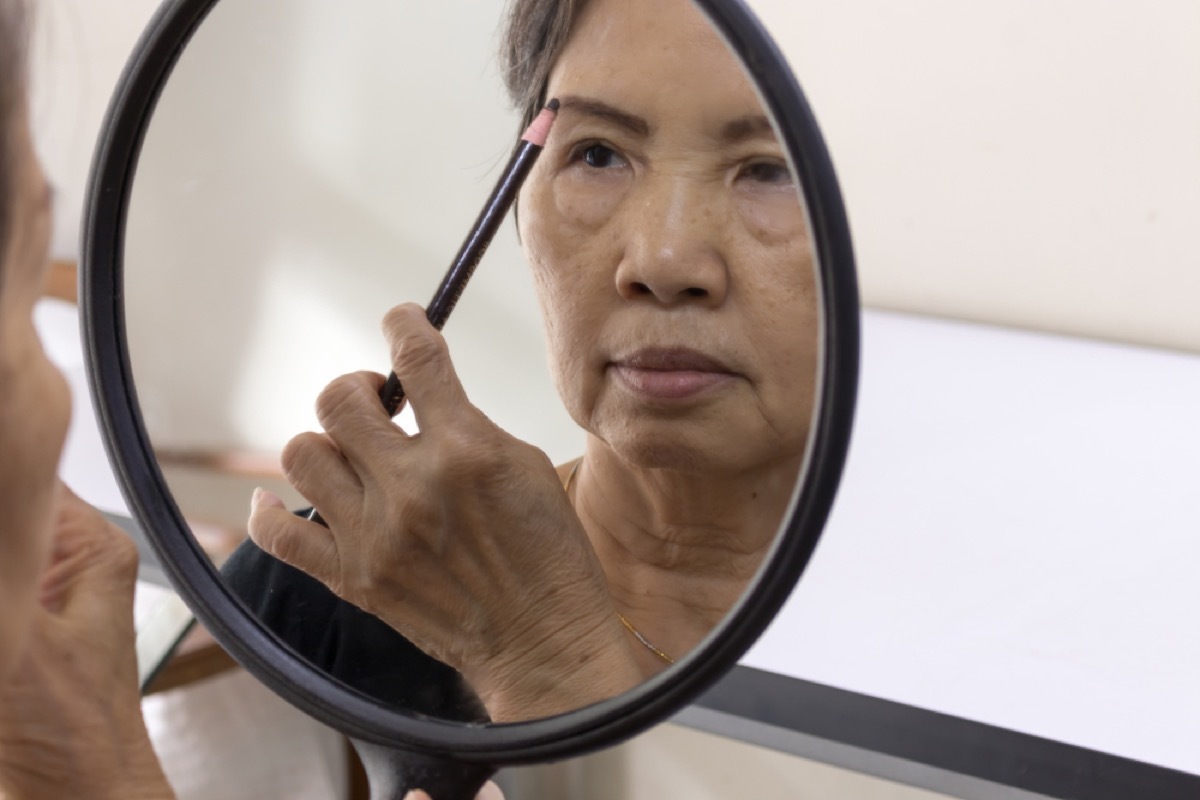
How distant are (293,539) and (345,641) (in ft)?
0.13

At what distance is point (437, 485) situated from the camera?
1.23 ft

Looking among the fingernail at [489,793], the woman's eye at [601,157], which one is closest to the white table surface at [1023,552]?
the fingernail at [489,793]

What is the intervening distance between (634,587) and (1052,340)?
54cm

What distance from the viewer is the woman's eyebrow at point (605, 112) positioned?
35 centimetres

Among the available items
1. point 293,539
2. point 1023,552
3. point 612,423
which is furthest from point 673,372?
point 1023,552

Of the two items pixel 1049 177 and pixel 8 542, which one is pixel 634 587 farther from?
pixel 1049 177

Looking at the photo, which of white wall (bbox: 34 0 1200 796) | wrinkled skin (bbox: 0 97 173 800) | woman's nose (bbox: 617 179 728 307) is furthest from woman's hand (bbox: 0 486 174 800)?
white wall (bbox: 34 0 1200 796)

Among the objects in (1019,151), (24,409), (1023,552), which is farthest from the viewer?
(1019,151)

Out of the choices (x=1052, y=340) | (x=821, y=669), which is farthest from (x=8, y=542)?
(x=1052, y=340)

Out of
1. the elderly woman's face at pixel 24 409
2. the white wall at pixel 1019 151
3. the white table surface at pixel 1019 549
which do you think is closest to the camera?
the elderly woman's face at pixel 24 409

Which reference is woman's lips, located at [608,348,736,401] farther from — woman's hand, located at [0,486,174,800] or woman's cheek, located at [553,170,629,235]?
woman's hand, located at [0,486,174,800]

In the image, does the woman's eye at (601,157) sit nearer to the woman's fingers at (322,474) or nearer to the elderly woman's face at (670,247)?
the elderly woman's face at (670,247)

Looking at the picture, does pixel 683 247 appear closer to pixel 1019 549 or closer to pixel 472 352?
pixel 472 352

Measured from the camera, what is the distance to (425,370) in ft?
1.25
